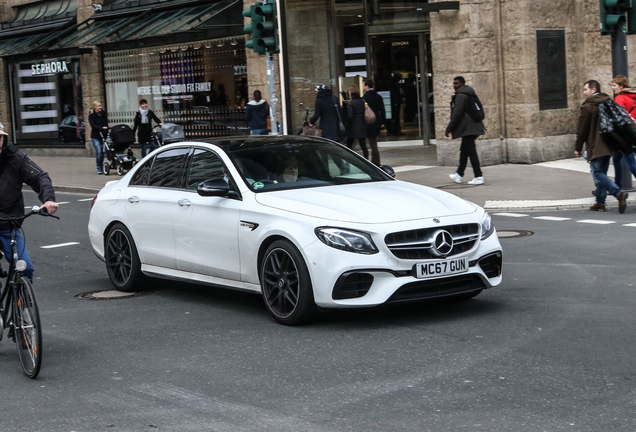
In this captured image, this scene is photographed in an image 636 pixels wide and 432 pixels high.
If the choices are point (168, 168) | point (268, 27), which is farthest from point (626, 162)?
point (168, 168)

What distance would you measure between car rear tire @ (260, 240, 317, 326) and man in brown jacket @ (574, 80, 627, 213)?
23.4 ft

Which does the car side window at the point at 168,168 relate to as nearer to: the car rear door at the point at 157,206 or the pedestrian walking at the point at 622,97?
the car rear door at the point at 157,206

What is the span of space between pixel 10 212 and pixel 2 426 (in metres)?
2.02

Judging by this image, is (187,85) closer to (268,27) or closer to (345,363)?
(268,27)

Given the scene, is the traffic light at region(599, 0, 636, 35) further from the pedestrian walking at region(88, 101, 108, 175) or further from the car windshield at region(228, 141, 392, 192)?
A: the pedestrian walking at region(88, 101, 108, 175)

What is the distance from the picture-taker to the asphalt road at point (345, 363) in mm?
5004

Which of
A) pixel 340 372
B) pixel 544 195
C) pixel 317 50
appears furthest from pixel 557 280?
pixel 317 50

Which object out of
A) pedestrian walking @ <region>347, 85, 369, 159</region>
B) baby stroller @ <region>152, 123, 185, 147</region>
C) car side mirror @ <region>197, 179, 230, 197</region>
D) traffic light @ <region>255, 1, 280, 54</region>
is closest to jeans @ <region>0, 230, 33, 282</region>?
car side mirror @ <region>197, 179, 230, 197</region>

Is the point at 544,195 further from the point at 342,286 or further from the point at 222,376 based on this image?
the point at 222,376

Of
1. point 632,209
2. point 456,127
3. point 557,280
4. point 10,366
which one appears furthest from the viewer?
point 456,127

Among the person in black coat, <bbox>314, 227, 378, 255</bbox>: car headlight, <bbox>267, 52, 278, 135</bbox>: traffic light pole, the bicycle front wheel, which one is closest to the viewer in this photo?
the bicycle front wheel

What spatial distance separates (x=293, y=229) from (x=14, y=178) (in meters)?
1.93

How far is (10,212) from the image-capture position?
6781 mm

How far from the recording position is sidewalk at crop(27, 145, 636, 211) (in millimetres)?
14661
